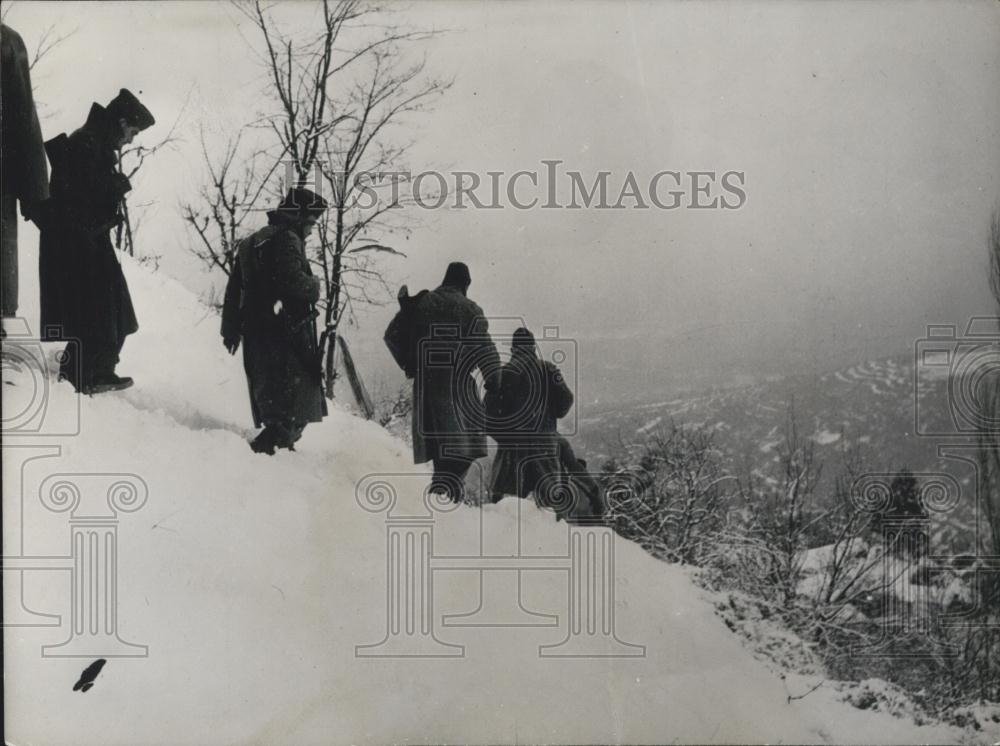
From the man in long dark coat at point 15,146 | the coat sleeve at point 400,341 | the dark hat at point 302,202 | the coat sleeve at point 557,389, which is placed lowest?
the coat sleeve at point 557,389

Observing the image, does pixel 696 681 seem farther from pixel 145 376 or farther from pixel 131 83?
pixel 131 83

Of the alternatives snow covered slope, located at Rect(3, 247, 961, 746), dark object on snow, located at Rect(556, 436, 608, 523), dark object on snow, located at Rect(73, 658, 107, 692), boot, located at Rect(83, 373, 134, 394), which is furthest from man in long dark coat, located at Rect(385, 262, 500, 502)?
dark object on snow, located at Rect(73, 658, 107, 692)

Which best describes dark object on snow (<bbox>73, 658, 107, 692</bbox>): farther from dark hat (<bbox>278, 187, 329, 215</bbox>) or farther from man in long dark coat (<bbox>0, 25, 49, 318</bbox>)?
dark hat (<bbox>278, 187, 329, 215</bbox>)

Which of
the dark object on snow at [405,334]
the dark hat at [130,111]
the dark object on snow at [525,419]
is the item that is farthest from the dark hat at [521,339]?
the dark hat at [130,111]

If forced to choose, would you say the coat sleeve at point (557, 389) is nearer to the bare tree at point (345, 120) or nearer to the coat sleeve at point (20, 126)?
the bare tree at point (345, 120)

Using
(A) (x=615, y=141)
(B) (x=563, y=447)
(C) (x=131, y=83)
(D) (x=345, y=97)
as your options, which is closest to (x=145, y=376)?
(C) (x=131, y=83)

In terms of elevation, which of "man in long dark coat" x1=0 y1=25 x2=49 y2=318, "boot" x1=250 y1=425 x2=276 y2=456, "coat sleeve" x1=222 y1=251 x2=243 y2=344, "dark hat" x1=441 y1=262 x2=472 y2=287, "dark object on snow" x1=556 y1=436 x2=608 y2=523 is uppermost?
"man in long dark coat" x1=0 y1=25 x2=49 y2=318

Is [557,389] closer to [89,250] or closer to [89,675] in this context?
[89,250]
